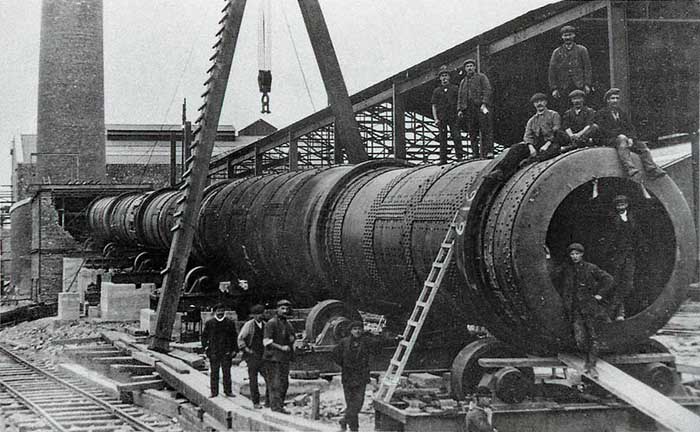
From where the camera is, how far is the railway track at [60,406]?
32.3ft

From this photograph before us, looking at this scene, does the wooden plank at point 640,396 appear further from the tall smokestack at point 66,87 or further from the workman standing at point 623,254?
the tall smokestack at point 66,87

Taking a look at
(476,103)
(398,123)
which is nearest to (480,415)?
(476,103)

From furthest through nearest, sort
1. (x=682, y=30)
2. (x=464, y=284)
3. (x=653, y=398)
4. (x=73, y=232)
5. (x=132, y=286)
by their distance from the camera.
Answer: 1. (x=73, y=232)
2. (x=132, y=286)
3. (x=682, y=30)
4. (x=464, y=284)
5. (x=653, y=398)

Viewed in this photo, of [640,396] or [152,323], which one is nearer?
[640,396]

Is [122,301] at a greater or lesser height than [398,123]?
lesser

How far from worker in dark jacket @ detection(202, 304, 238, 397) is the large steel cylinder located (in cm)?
143

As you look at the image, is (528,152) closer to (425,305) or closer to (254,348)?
(425,305)

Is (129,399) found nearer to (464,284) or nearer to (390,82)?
(464,284)

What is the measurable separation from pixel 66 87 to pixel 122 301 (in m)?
15.8

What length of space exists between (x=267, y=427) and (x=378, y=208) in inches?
101

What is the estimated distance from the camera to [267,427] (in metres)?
7.12

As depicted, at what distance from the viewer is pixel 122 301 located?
20.8 meters

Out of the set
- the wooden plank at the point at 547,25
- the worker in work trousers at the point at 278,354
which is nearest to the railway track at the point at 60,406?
the worker in work trousers at the point at 278,354

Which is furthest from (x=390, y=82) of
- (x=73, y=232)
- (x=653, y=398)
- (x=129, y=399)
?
(x=73, y=232)
